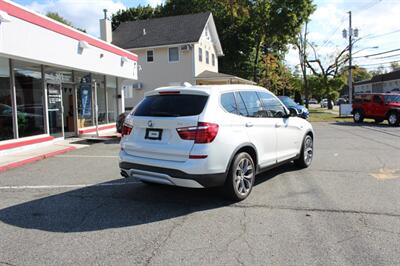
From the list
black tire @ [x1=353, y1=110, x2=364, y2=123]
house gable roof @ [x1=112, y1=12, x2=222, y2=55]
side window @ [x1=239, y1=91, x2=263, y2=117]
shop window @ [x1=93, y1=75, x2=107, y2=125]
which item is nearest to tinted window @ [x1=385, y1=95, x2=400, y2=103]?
black tire @ [x1=353, y1=110, x2=364, y2=123]

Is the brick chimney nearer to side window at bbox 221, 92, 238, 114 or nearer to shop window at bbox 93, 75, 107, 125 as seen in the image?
shop window at bbox 93, 75, 107, 125

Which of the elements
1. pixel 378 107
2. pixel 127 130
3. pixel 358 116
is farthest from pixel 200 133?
pixel 358 116

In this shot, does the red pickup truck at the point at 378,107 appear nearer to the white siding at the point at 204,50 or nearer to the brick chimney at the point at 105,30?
the white siding at the point at 204,50

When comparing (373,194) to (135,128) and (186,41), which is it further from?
(186,41)

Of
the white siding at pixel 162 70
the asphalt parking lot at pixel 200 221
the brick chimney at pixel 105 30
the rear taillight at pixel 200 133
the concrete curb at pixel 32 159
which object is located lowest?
the asphalt parking lot at pixel 200 221

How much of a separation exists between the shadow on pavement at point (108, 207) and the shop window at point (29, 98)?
6751mm

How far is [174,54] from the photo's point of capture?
31844 mm

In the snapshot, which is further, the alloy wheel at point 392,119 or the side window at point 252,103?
the alloy wheel at point 392,119

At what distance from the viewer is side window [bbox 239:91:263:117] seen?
658 cm

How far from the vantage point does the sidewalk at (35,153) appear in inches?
384

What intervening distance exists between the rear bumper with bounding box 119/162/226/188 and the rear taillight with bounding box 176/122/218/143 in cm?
50

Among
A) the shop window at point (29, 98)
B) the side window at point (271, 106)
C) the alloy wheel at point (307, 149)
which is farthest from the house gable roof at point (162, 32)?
the side window at point (271, 106)

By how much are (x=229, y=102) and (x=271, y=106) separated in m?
1.48

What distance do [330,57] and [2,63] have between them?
50.0 meters
